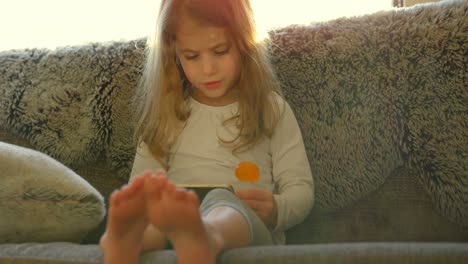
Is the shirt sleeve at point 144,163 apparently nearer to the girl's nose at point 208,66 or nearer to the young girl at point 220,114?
the young girl at point 220,114

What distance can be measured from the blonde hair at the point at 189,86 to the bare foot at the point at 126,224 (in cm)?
44

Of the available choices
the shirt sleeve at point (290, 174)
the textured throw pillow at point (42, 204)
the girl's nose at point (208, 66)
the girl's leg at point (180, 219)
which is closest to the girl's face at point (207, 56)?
the girl's nose at point (208, 66)

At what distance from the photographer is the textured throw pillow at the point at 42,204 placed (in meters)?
1.10

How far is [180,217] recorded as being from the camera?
2.75ft

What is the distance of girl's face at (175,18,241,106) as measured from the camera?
4.03ft

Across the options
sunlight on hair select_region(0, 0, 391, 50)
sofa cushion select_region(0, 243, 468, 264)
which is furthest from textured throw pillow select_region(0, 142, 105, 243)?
sunlight on hair select_region(0, 0, 391, 50)

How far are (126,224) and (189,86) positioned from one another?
0.58 metres

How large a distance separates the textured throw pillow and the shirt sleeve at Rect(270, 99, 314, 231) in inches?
13.9

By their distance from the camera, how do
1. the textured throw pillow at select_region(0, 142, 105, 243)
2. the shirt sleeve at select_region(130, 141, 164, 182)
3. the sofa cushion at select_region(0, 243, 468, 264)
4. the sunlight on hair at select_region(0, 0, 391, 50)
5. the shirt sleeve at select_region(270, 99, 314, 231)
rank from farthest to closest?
the sunlight on hair at select_region(0, 0, 391, 50), the shirt sleeve at select_region(130, 141, 164, 182), the shirt sleeve at select_region(270, 99, 314, 231), the textured throw pillow at select_region(0, 142, 105, 243), the sofa cushion at select_region(0, 243, 468, 264)

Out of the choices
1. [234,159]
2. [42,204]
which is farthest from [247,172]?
[42,204]

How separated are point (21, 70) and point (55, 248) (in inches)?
28.5

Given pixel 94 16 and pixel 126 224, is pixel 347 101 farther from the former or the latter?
pixel 94 16

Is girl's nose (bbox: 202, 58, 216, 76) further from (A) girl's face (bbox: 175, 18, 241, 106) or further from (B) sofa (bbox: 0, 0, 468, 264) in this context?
(B) sofa (bbox: 0, 0, 468, 264)

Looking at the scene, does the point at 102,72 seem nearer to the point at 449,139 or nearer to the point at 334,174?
→ the point at 334,174
